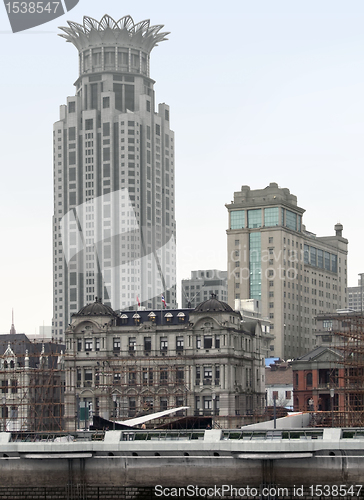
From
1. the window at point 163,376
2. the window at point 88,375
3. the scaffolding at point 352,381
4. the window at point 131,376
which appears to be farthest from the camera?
the window at point 88,375

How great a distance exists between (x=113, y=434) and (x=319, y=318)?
4524 inches

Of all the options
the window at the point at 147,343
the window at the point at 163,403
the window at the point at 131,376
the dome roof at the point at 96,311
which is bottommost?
the window at the point at 163,403

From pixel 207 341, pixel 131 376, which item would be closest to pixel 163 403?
pixel 131 376

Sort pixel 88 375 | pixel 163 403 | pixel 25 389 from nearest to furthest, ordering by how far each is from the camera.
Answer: pixel 163 403 < pixel 88 375 < pixel 25 389

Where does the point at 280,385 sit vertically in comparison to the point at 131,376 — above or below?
below

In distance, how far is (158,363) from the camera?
14700 cm

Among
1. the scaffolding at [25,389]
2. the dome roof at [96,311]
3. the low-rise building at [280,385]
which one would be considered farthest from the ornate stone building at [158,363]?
the low-rise building at [280,385]

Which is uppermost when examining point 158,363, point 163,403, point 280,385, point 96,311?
point 96,311

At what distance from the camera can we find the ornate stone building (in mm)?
144875

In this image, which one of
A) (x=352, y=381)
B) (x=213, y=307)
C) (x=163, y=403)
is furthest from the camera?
(x=213, y=307)

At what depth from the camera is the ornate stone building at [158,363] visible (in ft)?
475

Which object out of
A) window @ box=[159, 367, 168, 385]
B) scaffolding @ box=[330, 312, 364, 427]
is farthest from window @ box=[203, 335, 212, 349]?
scaffolding @ box=[330, 312, 364, 427]

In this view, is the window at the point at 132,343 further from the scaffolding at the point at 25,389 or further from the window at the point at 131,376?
the scaffolding at the point at 25,389

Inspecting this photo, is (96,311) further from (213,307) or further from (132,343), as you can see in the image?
(213,307)
